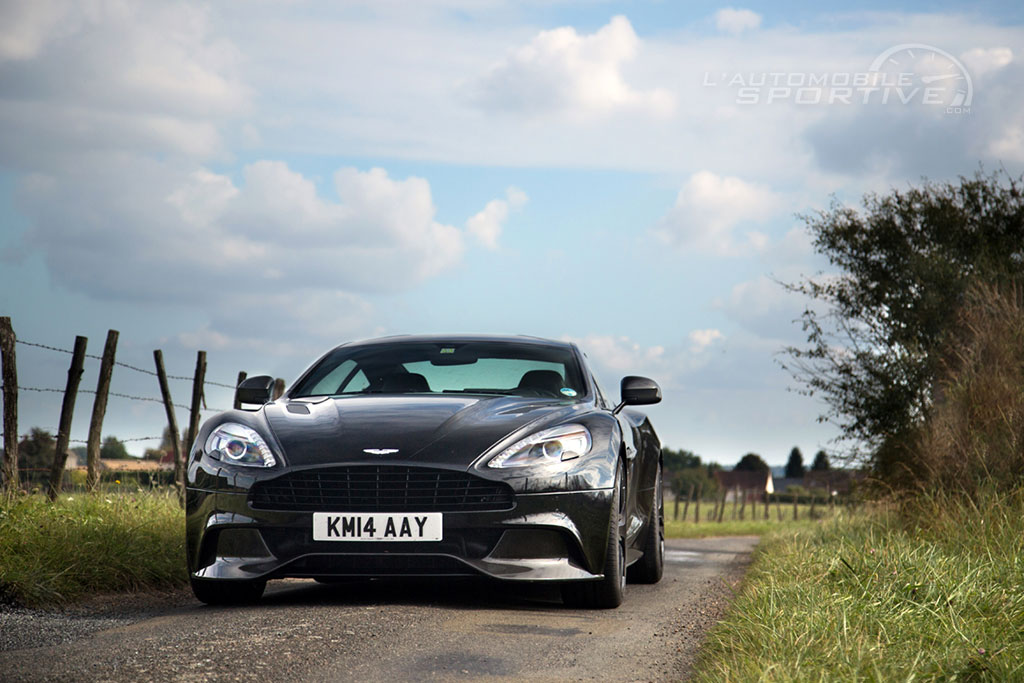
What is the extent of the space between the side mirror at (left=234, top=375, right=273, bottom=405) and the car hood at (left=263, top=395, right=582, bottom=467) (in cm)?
26

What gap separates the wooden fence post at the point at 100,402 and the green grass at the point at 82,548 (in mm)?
1683

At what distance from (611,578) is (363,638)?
1469 mm

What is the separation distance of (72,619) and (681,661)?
301 cm

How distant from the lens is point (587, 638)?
479 cm

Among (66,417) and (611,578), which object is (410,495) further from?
(66,417)

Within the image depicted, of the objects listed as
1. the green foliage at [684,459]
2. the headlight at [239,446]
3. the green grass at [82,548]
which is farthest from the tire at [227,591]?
the green foliage at [684,459]

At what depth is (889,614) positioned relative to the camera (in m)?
4.57

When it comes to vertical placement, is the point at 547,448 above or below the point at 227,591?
above

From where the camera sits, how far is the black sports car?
5055 mm

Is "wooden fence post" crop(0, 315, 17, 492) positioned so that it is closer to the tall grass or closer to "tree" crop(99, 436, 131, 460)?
"tree" crop(99, 436, 131, 460)

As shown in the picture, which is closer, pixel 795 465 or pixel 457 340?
pixel 457 340

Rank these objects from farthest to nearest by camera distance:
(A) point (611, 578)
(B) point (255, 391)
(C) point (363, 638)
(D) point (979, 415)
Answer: (D) point (979, 415) → (B) point (255, 391) → (A) point (611, 578) → (C) point (363, 638)

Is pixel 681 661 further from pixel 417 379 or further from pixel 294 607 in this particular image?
pixel 417 379

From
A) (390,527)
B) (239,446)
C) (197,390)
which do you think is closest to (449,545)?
(390,527)
